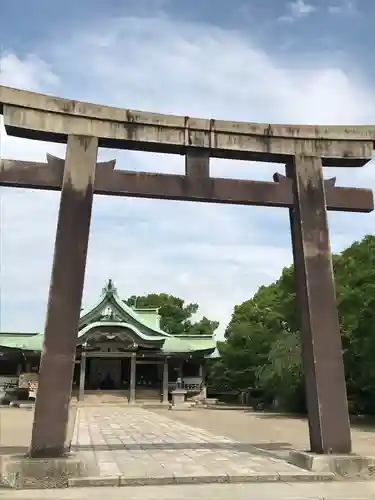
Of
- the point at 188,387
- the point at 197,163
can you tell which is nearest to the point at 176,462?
the point at 197,163

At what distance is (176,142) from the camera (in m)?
8.44

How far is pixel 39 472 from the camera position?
22.3 feet

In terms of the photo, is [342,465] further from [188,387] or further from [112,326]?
[188,387]

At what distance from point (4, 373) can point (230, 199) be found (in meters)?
32.1

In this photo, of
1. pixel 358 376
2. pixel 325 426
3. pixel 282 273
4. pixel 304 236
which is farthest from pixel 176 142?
pixel 282 273

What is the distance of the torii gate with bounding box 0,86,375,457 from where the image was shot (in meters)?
7.54

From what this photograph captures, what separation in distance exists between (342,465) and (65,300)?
15.4 feet

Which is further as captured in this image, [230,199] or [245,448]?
[245,448]

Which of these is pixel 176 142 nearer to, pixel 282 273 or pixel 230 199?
pixel 230 199

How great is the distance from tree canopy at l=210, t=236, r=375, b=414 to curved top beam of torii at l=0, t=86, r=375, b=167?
871 cm

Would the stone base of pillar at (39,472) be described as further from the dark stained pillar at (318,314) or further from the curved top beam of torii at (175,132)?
the curved top beam of torii at (175,132)

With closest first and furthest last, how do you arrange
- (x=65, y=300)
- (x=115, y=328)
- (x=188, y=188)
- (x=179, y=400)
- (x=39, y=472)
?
1. (x=39, y=472)
2. (x=65, y=300)
3. (x=188, y=188)
4. (x=179, y=400)
5. (x=115, y=328)

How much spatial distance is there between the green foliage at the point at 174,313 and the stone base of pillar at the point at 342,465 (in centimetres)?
5335

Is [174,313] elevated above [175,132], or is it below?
above
